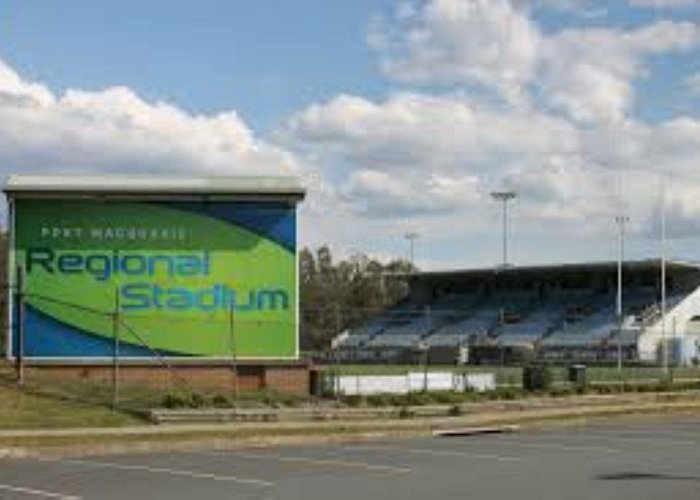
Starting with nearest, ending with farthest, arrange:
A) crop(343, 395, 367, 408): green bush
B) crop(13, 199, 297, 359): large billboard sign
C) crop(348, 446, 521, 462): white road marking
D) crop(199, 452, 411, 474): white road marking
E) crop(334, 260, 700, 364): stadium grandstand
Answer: crop(199, 452, 411, 474): white road marking
crop(348, 446, 521, 462): white road marking
crop(343, 395, 367, 408): green bush
crop(13, 199, 297, 359): large billboard sign
crop(334, 260, 700, 364): stadium grandstand

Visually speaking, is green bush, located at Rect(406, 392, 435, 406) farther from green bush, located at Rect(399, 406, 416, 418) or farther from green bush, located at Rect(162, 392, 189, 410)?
green bush, located at Rect(162, 392, 189, 410)

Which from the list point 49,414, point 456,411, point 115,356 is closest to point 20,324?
point 115,356

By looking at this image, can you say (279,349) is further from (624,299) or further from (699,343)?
(624,299)

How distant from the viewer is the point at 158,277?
1414 inches

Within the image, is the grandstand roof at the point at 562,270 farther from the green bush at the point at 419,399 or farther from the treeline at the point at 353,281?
the green bush at the point at 419,399

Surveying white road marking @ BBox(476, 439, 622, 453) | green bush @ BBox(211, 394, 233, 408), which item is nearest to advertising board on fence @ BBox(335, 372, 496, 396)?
green bush @ BBox(211, 394, 233, 408)

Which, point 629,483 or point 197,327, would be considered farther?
point 197,327

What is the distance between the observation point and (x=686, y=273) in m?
100

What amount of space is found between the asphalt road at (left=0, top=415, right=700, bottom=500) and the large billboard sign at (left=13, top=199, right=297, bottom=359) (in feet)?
31.7

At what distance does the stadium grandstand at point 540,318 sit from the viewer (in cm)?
8900

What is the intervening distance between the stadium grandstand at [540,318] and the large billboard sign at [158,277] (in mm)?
48925

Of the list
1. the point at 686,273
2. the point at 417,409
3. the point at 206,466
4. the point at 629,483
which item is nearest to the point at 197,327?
the point at 417,409

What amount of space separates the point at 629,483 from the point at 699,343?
71159mm

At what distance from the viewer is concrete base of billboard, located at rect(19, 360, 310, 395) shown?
34.5 metres
